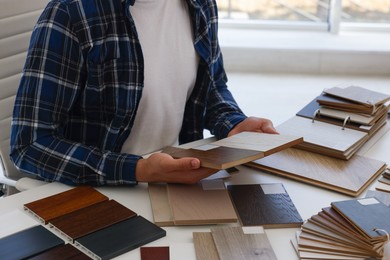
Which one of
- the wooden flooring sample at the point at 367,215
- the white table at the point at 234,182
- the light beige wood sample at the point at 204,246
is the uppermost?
the wooden flooring sample at the point at 367,215

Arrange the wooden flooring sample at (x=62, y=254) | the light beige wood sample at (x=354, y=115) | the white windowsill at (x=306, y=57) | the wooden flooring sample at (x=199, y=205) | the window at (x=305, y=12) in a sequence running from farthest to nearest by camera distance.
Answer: the window at (x=305, y=12), the white windowsill at (x=306, y=57), the light beige wood sample at (x=354, y=115), the wooden flooring sample at (x=199, y=205), the wooden flooring sample at (x=62, y=254)

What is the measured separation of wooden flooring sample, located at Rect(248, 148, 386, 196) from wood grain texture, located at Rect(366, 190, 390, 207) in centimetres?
3

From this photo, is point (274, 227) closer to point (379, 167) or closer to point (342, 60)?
point (379, 167)

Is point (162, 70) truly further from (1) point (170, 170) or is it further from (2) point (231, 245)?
(2) point (231, 245)

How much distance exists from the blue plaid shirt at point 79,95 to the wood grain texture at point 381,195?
52 cm

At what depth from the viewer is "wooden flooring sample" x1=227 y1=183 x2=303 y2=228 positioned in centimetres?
122

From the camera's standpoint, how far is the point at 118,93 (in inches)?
58.2

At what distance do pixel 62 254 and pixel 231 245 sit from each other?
30cm

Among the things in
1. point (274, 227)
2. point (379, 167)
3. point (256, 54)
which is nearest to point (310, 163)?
point (379, 167)

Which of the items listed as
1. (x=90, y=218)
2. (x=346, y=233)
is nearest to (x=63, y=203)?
(x=90, y=218)

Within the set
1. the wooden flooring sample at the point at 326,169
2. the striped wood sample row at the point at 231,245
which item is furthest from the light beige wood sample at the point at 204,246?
the wooden flooring sample at the point at 326,169

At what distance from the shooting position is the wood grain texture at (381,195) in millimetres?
1304

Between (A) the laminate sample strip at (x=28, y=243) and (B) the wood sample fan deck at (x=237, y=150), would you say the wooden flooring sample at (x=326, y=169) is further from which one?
(A) the laminate sample strip at (x=28, y=243)

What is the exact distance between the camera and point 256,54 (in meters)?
2.84
